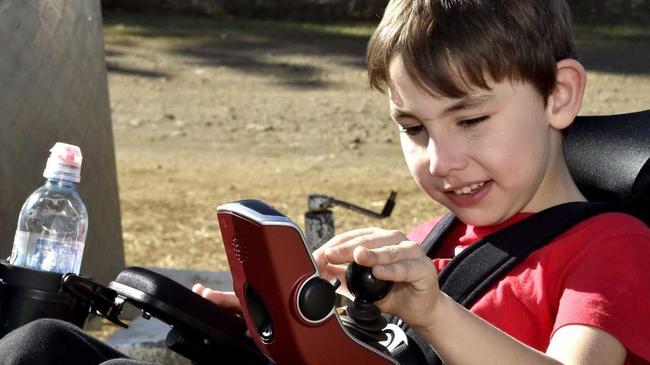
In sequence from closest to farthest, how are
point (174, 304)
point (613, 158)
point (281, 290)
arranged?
point (281, 290), point (174, 304), point (613, 158)

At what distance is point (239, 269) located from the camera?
188 cm

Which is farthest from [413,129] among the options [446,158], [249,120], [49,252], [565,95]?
[249,120]

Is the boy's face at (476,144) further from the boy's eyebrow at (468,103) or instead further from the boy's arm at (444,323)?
the boy's arm at (444,323)

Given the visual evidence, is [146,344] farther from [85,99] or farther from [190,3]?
[190,3]

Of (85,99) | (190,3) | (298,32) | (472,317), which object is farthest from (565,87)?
(190,3)

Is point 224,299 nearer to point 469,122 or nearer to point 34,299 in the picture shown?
point 34,299

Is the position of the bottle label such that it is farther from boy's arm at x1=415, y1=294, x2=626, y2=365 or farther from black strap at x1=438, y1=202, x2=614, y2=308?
boy's arm at x1=415, y1=294, x2=626, y2=365

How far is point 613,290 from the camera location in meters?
2.11

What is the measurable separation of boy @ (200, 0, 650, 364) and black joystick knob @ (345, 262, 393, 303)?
0.15 m

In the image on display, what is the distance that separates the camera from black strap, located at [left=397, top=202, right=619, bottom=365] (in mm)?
2250

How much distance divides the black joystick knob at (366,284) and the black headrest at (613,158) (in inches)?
30.6

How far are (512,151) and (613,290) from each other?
290 millimetres

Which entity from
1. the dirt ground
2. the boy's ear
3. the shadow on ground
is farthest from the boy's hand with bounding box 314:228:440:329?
the shadow on ground

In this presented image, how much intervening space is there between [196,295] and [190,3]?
9.92 m
